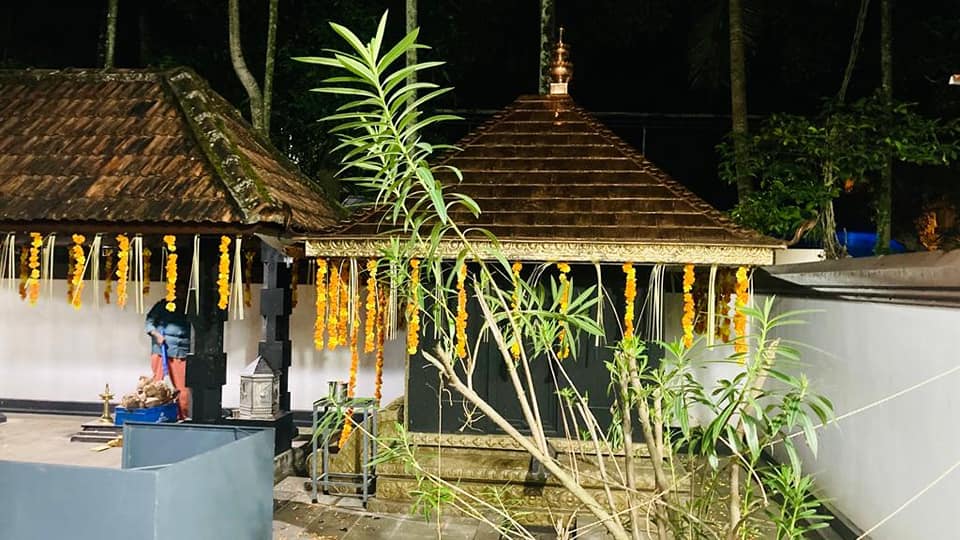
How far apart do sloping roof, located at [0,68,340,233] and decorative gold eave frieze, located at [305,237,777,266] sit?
1.48 meters

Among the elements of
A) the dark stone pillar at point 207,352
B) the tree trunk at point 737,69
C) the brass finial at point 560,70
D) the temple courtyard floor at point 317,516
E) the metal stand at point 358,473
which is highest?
the tree trunk at point 737,69

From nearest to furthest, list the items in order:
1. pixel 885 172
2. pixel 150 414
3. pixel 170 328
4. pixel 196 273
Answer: pixel 196 273 → pixel 150 414 → pixel 170 328 → pixel 885 172

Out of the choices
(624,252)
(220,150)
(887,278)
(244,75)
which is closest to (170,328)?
(220,150)

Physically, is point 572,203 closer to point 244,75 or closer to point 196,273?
point 196,273

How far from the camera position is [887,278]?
12.1 feet

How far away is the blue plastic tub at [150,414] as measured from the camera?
6.66m

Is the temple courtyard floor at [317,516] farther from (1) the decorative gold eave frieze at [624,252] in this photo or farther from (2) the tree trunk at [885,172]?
(2) the tree trunk at [885,172]

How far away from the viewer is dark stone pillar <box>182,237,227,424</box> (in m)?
Answer: 5.81

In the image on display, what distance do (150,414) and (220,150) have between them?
285 centimetres

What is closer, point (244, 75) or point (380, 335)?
point (380, 335)

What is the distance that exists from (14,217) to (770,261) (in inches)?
240

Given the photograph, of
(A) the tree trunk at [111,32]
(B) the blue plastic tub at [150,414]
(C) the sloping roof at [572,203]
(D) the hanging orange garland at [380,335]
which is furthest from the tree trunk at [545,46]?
(A) the tree trunk at [111,32]

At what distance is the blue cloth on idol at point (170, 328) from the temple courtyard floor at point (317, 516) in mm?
1146

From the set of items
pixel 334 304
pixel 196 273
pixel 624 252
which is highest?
pixel 624 252
